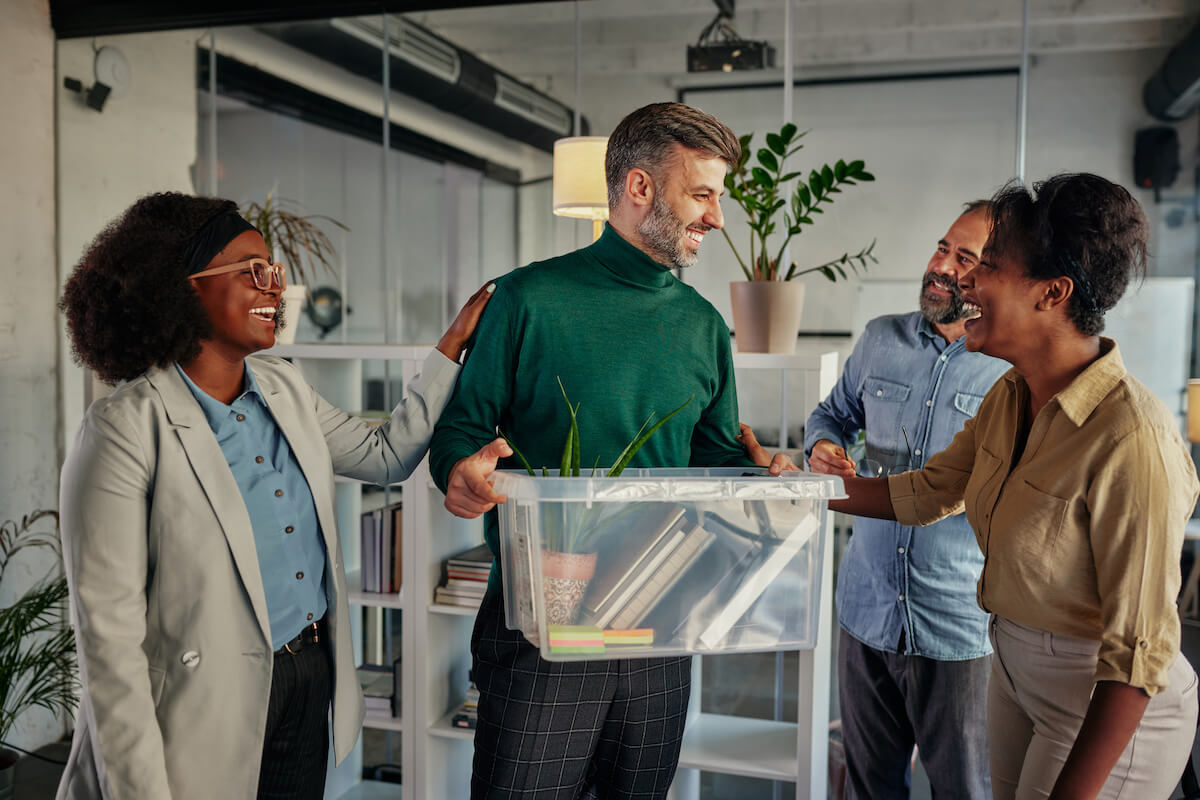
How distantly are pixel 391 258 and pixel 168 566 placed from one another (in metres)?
2.65

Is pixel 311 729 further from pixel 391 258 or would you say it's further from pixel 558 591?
pixel 391 258

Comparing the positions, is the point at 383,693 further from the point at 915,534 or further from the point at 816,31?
the point at 816,31

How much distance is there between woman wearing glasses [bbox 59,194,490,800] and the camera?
137cm

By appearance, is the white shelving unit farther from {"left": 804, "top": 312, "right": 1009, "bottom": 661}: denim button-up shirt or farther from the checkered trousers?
the checkered trousers

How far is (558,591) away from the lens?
129 centimetres

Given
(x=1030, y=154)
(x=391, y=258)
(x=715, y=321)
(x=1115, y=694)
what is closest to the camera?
(x=1115, y=694)

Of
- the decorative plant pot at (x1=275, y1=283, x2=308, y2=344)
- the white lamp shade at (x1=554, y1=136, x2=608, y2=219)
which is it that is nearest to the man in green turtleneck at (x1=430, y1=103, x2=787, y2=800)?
the white lamp shade at (x1=554, y1=136, x2=608, y2=219)

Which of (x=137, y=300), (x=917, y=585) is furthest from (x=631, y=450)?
(x=917, y=585)

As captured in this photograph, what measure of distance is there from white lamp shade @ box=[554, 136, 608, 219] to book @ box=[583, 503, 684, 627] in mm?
1489

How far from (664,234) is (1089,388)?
27.8 inches

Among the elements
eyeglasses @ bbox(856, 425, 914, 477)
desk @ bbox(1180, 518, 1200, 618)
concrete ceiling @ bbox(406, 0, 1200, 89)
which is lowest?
desk @ bbox(1180, 518, 1200, 618)

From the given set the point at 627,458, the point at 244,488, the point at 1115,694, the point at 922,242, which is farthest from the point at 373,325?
the point at 1115,694

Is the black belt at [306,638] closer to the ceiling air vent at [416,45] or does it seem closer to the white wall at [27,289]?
the white wall at [27,289]

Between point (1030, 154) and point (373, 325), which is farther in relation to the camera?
point (373, 325)
